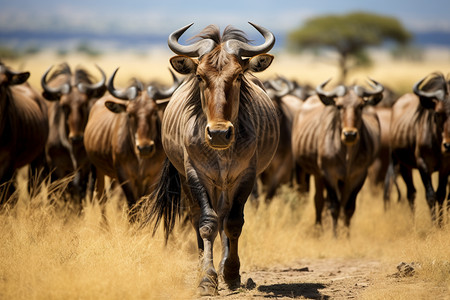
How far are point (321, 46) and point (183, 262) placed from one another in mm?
45926

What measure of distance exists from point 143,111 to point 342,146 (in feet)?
10.3

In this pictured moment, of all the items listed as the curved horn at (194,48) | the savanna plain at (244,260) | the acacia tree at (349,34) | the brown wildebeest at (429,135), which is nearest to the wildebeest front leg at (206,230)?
the savanna plain at (244,260)

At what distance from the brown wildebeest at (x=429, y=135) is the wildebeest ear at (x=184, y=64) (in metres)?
4.66

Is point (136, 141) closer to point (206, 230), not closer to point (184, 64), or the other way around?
point (184, 64)

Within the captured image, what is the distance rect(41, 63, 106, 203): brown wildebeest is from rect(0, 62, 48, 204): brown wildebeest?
1.09 feet

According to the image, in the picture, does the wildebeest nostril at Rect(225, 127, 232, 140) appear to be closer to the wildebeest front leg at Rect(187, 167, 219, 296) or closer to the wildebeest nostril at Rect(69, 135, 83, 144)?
the wildebeest front leg at Rect(187, 167, 219, 296)

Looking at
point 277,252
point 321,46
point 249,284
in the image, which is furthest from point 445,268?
point 321,46

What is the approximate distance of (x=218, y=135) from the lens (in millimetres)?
5816

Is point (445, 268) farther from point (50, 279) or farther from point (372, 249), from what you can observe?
point (50, 279)

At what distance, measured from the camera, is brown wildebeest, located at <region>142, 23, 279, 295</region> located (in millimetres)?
6074

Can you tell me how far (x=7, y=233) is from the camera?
6.78 meters

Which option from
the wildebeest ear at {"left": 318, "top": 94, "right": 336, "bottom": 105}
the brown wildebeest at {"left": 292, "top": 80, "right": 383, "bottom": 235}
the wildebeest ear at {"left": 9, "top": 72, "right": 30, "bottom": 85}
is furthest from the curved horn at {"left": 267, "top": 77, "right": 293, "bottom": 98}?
the wildebeest ear at {"left": 9, "top": 72, "right": 30, "bottom": 85}

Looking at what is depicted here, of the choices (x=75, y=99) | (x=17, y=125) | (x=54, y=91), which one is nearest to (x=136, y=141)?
(x=17, y=125)

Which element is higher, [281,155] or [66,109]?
[66,109]
